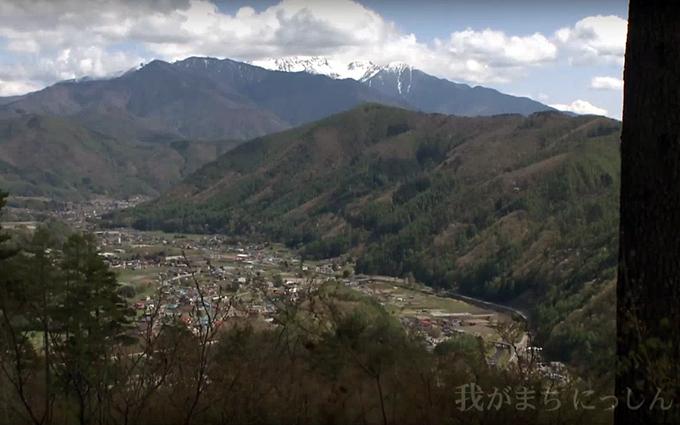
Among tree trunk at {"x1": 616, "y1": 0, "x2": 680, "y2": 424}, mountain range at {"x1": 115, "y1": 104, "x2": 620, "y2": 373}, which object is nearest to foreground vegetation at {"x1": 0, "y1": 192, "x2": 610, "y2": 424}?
tree trunk at {"x1": 616, "y1": 0, "x2": 680, "y2": 424}

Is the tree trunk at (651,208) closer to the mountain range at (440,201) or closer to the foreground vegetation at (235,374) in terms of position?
the foreground vegetation at (235,374)

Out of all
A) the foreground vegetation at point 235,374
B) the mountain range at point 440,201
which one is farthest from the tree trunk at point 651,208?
the mountain range at point 440,201

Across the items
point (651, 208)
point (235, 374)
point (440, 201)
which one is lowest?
point (440, 201)

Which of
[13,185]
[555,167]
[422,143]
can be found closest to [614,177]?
[555,167]

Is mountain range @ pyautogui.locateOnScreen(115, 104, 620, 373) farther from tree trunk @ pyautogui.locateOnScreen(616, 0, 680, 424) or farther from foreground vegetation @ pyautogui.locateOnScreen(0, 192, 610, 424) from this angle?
tree trunk @ pyautogui.locateOnScreen(616, 0, 680, 424)

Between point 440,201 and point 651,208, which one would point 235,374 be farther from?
point 440,201

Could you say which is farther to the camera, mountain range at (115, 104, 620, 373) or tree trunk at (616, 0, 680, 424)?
mountain range at (115, 104, 620, 373)

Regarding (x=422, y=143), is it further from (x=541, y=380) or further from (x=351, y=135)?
(x=541, y=380)

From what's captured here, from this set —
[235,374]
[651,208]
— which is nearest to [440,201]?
[235,374]
